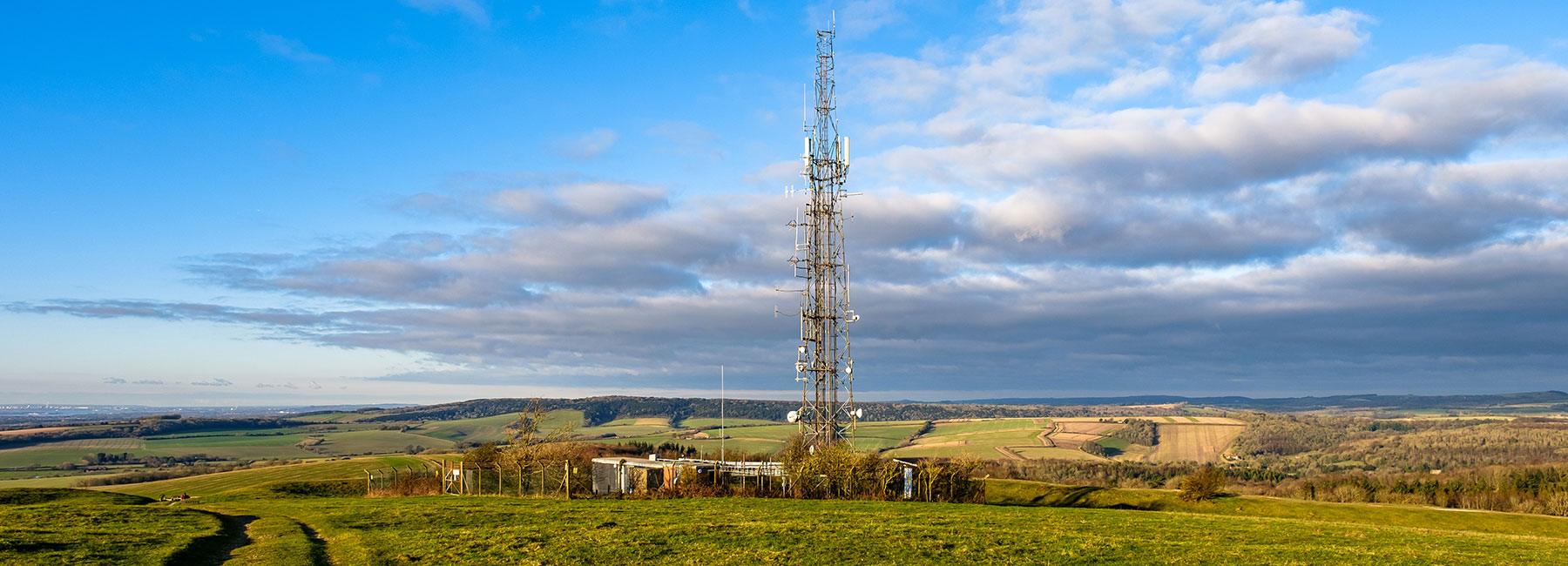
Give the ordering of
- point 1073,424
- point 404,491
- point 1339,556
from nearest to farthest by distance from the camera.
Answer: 1. point 1339,556
2. point 404,491
3. point 1073,424

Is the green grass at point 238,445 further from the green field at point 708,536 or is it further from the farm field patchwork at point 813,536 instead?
the farm field patchwork at point 813,536

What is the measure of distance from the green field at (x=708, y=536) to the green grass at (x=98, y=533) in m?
0.06

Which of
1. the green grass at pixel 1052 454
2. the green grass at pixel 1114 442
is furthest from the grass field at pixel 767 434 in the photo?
the green grass at pixel 1114 442

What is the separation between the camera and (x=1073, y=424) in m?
166

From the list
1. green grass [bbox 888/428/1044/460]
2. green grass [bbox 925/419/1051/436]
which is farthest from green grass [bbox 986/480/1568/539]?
green grass [bbox 925/419/1051/436]

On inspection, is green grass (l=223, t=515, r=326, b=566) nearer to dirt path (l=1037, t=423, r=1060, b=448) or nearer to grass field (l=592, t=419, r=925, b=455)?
grass field (l=592, t=419, r=925, b=455)

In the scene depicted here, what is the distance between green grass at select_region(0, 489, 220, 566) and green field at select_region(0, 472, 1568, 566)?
0.21 feet

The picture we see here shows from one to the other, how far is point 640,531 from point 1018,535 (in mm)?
9707

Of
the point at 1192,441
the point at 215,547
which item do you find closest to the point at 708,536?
the point at 215,547

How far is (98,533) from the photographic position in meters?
22.4

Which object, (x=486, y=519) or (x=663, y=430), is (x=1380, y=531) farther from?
(x=663, y=430)

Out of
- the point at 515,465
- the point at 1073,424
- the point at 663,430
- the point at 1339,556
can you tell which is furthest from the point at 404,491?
the point at 1073,424

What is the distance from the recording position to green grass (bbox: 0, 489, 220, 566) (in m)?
18.3

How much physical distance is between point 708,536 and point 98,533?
15362mm
